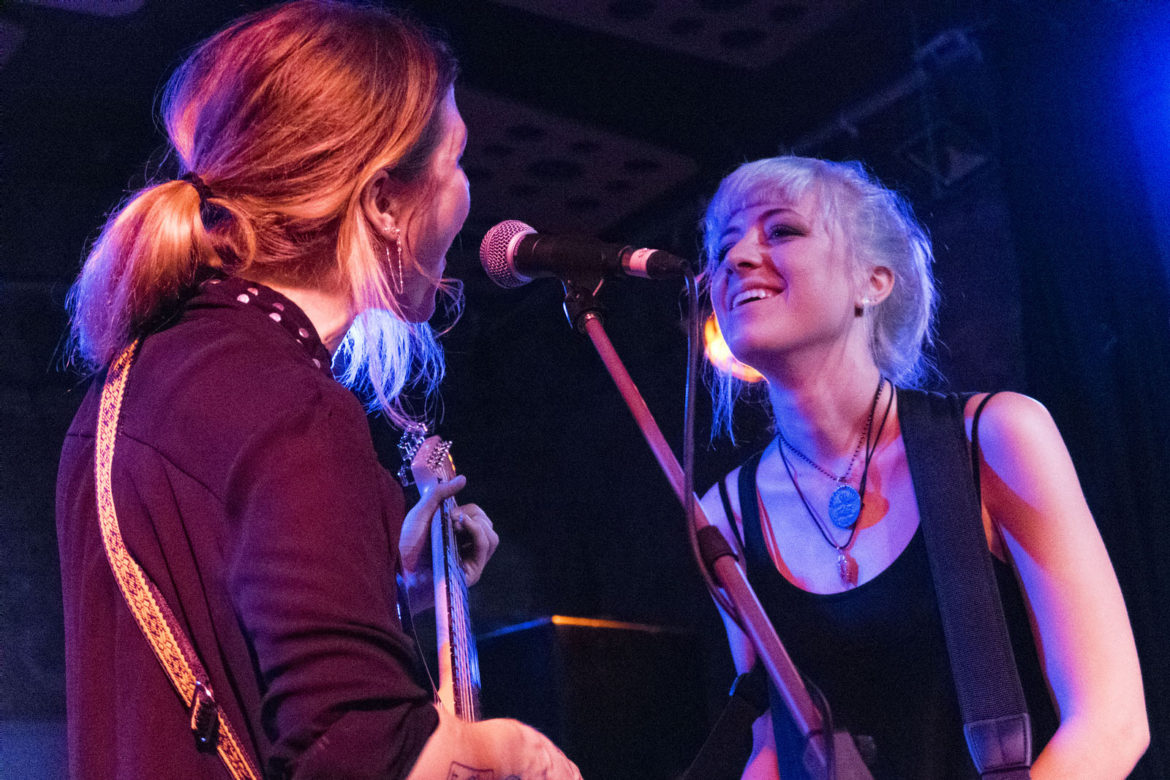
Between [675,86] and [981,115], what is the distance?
122 cm

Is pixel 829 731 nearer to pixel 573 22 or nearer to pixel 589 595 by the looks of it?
pixel 573 22

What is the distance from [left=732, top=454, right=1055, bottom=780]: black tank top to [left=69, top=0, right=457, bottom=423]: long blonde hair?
45.5 inches

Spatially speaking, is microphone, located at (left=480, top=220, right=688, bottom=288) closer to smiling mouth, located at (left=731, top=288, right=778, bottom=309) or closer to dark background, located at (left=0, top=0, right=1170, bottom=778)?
smiling mouth, located at (left=731, top=288, right=778, bottom=309)

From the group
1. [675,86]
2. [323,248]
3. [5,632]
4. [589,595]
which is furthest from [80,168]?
[323,248]

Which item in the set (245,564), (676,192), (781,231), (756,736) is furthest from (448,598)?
(676,192)

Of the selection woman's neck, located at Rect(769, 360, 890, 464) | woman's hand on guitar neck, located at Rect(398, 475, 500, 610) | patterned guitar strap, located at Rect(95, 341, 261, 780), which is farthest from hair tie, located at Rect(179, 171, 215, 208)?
woman's neck, located at Rect(769, 360, 890, 464)

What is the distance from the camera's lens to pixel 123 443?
1.00 metres

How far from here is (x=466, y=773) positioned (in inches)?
37.1

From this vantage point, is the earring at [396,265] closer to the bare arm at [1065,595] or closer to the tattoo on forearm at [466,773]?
the tattoo on forearm at [466,773]

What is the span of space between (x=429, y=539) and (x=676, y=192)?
3.90 meters

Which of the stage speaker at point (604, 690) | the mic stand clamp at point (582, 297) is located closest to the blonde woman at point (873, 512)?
the mic stand clamp at point (582, 297)

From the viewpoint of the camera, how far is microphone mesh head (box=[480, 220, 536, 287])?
→ 165 cm

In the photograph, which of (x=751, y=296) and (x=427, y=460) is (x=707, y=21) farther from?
(x=427, y=460)

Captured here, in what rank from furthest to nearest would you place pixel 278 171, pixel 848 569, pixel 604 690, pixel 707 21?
pixel 604 690 < pixel 707 21 < pixel 848 569 < pixel 278 171
